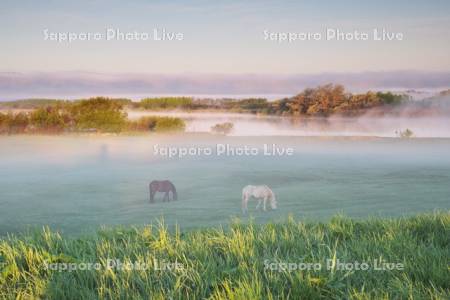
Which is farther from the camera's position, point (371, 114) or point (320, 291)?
point (371, 114)

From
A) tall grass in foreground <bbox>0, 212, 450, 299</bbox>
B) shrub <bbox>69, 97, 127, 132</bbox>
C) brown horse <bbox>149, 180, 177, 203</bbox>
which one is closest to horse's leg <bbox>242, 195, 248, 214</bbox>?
brown horse <bbox>149, 180, 177, 203</bbox>

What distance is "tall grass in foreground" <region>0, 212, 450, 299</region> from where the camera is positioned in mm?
3709

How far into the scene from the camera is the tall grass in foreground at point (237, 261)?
3.71m

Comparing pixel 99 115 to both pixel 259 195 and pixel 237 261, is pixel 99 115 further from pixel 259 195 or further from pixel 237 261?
pixel 237 261

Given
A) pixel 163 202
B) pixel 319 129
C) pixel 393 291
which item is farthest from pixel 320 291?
pixel 319 129

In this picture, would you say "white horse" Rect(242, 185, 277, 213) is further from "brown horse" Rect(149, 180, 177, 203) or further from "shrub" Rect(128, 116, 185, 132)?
"shrub" Rect(128, 116, 185, 132)

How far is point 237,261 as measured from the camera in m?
4.40

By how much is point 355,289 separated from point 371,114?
8.08 metres

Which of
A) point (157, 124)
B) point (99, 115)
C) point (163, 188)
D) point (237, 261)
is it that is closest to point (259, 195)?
point (163, 188)

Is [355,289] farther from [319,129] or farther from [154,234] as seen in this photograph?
[319,129]

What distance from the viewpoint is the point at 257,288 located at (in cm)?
351

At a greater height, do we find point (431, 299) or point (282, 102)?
point (282, 102)

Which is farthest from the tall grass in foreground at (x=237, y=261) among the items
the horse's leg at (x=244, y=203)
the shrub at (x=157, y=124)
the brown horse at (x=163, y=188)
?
the shrub at (x=157, y=124)

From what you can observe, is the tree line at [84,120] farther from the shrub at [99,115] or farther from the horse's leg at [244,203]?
the horse's leg at [244,203]
